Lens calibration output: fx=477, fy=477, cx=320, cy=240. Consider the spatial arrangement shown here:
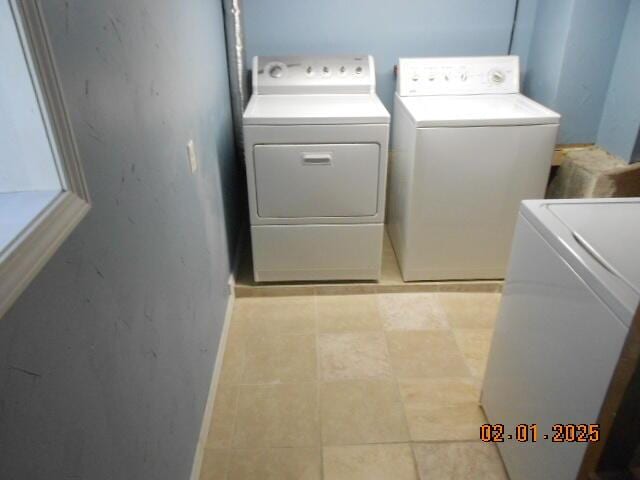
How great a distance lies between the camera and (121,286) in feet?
3.15

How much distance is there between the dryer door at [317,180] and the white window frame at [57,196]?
4.51 feet

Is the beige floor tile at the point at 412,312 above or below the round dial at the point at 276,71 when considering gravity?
below

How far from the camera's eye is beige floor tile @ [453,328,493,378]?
1.96 meters

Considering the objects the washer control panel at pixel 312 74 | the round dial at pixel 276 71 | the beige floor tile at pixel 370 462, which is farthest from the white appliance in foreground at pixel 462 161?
the beige floor tile at pixel 370 462

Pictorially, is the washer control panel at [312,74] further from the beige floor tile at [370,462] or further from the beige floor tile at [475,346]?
the beige floor tile at [370,462]

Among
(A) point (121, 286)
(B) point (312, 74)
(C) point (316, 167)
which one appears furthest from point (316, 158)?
(A) point (121, 286)

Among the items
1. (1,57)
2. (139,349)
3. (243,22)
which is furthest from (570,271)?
(243,22)

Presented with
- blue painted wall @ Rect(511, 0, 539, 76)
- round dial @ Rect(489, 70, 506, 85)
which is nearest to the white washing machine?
round dial @ Rect(489, 70, 506, 85)

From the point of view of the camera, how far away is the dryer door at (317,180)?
2.11 metres

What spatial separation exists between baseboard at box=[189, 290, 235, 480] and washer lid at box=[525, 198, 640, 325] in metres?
1.24

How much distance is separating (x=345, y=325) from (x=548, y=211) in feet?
3.80

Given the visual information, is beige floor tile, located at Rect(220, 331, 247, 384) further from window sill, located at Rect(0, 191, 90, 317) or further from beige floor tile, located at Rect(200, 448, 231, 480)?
window sill, located at Rect(0, 191, 90, 317)

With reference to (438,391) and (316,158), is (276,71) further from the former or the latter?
(438,391)

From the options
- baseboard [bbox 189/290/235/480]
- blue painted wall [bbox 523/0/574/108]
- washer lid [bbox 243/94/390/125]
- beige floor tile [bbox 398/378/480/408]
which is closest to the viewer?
baseboard [bbox 189/290/235/480]
